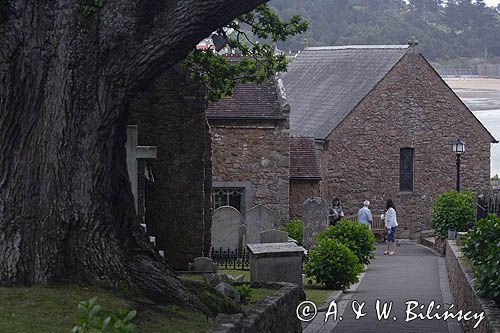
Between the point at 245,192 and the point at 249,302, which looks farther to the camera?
the point at 245,192

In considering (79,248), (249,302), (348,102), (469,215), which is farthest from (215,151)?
(79,248)

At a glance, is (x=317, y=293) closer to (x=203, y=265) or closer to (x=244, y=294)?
(x=203, y=265)

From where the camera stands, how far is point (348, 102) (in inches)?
1789

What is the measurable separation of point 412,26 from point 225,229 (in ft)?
294

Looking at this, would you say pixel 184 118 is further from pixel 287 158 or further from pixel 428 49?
pixel 428 49

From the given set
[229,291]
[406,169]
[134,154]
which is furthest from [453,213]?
[229,291]

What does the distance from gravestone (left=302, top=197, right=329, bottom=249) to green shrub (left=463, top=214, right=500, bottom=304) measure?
12797 millimetres

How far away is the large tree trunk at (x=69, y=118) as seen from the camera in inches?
423

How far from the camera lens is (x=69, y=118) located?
10.8m

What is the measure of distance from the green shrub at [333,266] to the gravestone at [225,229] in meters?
6.85

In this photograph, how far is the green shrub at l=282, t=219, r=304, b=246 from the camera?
3164 cm

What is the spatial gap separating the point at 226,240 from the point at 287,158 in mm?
7134

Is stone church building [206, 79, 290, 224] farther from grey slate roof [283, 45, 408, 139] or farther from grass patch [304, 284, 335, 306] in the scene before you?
grass patch [304, 284, 335, 306]

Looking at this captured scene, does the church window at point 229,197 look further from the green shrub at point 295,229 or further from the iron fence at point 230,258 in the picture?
the iron fence at point 230,258
